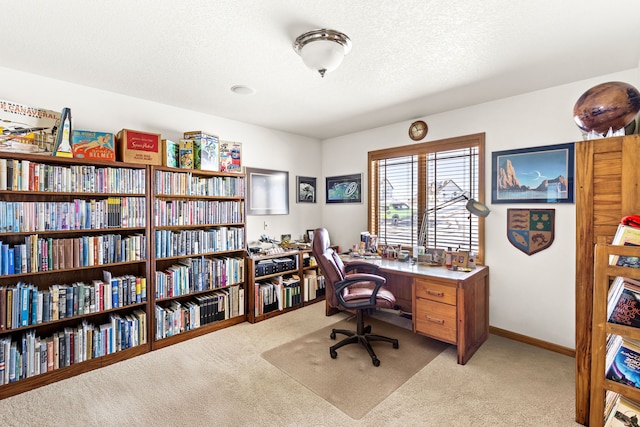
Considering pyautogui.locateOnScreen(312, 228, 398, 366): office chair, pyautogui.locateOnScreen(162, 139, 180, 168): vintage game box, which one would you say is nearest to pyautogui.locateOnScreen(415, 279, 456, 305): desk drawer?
pyautogui.locateOnScreen(312, 228, 398, 366): office chair

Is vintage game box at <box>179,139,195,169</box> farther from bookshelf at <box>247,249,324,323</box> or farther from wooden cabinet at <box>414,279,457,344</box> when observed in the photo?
wooden cabinet at <box>414,279,457,344</box>

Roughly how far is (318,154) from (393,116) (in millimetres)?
1558

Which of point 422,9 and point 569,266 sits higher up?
point 422,9

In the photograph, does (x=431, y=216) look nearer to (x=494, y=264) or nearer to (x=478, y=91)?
(x=494, y=264)

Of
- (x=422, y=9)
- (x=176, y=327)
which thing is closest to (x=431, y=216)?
(x=422, y=9)

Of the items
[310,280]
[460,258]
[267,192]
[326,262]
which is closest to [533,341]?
[460,258]

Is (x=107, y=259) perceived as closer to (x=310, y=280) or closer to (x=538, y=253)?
(x=310, y=280)

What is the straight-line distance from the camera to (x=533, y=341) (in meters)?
2.80

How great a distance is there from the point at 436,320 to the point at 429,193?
5.03 ft

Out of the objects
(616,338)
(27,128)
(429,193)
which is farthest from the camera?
(429,193)

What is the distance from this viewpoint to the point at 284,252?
3.78 m

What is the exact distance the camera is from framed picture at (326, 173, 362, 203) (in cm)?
428

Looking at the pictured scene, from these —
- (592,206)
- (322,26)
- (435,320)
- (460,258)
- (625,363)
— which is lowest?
(435,320)

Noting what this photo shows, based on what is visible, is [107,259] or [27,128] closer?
[27,128]
